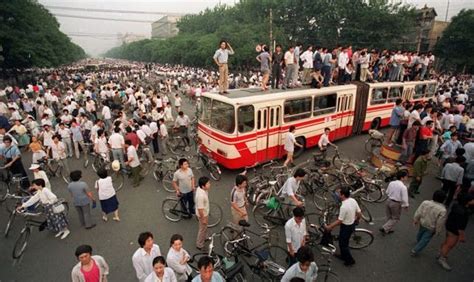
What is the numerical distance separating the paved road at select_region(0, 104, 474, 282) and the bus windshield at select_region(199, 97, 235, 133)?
8.22ft

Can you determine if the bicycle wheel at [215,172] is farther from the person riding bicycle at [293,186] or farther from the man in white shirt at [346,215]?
the man in white shirt at [346,215]

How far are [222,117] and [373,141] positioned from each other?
7.69 m

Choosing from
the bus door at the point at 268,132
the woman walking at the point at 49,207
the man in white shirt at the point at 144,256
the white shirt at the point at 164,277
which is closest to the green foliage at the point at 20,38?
the woman walking at the point at 49,207

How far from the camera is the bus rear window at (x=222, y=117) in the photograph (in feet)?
29.8

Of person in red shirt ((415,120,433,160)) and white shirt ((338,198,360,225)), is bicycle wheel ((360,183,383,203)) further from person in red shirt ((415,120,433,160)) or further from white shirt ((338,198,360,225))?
white shirt ((338,198,360,225))

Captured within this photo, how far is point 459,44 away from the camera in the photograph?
37.8m

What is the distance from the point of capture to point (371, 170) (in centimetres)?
913

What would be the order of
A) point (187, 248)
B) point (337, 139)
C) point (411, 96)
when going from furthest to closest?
point (411, 96), point (337, 139), point (187, 248)

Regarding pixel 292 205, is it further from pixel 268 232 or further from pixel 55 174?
pixel 55 174

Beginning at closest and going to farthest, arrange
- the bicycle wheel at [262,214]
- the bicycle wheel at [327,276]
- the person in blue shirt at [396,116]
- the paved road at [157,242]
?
the bicycle wheel at [327,276], the paved road at [157,242], the bicycle wheel at [262,214], the person in blue shirt at [396,116]

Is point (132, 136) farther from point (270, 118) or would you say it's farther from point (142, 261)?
point (142, 261)

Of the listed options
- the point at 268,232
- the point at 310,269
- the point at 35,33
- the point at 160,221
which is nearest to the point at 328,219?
the point at 268,232

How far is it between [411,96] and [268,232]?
14413 mm

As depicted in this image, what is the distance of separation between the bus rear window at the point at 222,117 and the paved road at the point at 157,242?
2.45 metres
